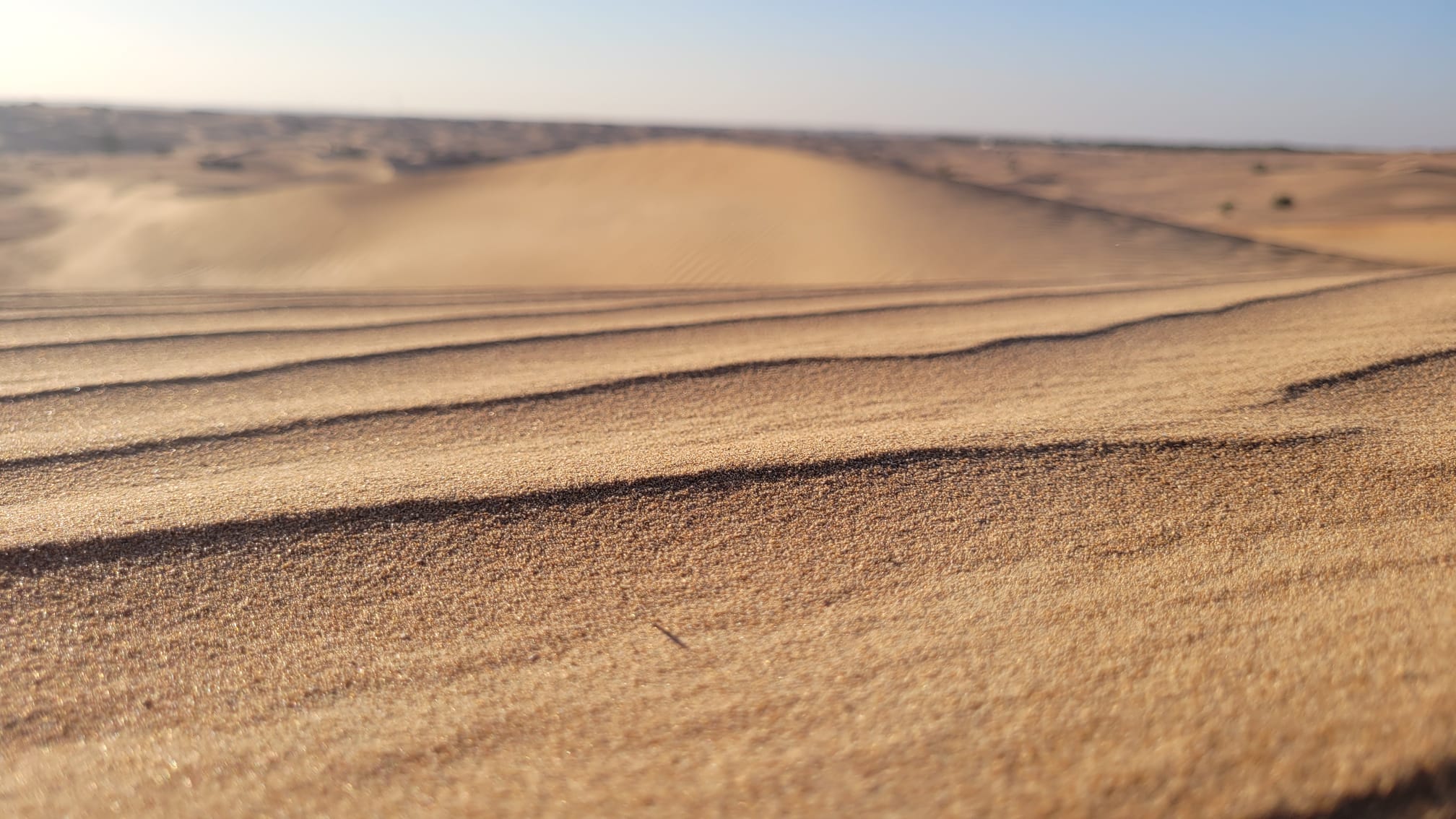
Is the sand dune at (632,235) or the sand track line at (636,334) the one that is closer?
the sand track line at (636,334)

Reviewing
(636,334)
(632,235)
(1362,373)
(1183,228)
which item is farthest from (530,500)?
(1183,228)

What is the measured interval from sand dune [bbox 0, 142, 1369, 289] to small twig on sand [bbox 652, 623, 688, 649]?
5050 mm

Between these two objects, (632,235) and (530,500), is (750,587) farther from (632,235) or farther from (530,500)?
(632,235)

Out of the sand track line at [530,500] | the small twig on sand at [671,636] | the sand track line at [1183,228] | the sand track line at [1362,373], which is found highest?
the sand track line at [1183,228]

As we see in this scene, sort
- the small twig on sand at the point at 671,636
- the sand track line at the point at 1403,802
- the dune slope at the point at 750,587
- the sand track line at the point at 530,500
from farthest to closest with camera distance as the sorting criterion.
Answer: the sand track line at the point at 530,500, the small twig on sand at the point at 671,636, the dune slope at the point at 750,587, the sand track line at the point at 1403,802

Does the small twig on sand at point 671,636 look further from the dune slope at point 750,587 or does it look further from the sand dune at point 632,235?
the sand dune at point 632,235

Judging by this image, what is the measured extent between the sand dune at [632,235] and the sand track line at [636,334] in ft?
7.36

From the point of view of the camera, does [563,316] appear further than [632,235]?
No

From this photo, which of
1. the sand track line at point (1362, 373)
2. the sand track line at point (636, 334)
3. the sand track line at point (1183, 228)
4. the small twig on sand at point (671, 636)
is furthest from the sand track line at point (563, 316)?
the sand track line at point (1183, 228)

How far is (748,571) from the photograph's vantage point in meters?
1.66

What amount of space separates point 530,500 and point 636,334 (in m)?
1.98

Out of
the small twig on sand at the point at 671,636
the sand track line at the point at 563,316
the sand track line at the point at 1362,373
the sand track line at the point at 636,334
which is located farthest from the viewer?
the sand track line at the point at 563,316

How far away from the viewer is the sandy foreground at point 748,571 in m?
1.12

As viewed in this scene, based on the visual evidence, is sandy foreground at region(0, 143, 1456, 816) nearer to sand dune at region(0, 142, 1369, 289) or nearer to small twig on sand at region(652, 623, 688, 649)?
small twig on sand at region(652, 623, 688, 649)
